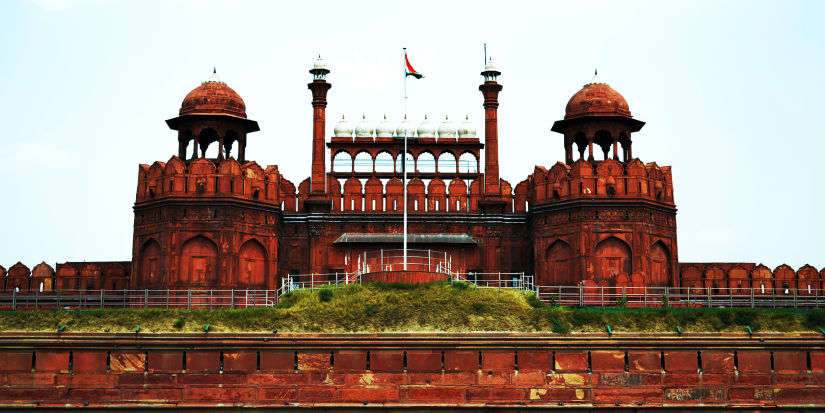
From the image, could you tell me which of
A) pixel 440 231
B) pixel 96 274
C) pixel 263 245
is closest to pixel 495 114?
pixel 440 231

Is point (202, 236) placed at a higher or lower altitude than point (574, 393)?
higher

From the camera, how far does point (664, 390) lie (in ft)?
134

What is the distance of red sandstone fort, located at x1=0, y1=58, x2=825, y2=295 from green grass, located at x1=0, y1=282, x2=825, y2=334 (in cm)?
395

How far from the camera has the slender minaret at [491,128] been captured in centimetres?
5672

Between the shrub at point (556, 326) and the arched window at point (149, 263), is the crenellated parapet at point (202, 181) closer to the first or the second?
the arched window at point (149, 263)

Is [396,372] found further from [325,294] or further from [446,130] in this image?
[446,130]

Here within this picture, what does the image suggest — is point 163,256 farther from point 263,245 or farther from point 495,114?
point 495,114

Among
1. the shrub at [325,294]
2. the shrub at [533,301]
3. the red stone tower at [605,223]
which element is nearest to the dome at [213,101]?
the shrub at [325,294]

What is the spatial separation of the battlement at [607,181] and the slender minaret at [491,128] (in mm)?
3613

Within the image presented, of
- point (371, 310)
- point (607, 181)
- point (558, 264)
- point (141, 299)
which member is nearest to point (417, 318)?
point (371, 310)

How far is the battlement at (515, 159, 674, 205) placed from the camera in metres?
51.9

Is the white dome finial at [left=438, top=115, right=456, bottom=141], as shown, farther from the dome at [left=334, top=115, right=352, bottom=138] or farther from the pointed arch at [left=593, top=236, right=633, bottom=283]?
the pointed arch at [left=593, top=236, right=633, bottom=283]

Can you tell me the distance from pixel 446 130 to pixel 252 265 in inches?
531

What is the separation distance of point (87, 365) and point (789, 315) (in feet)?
90.4
